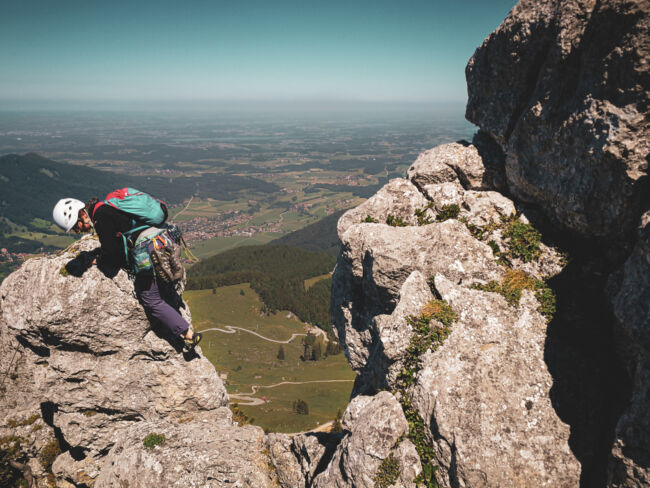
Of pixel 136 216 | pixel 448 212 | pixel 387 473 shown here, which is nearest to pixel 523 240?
pixel 448 212

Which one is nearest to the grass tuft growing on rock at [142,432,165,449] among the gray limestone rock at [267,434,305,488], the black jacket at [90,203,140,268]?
the gray limestone rock at [267,434,305,488]

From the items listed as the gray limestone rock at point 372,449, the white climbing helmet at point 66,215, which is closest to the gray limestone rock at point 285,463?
the gray limestone rock at point 372,449

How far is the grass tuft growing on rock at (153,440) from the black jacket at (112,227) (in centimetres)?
787

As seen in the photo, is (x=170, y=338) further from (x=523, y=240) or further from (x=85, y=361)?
(x=523, y=240)

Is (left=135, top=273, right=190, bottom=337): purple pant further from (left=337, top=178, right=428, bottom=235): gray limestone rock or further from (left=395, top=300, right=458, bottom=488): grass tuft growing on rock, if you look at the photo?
→ (left=395, top=300, right=458, bottom=488): grass tuft growing on rock

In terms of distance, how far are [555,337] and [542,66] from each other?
10.5 meters

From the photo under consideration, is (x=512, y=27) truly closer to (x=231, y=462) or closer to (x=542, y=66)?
(x=542, y=66)

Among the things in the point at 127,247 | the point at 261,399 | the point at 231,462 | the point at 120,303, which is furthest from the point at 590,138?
the point at 261,399

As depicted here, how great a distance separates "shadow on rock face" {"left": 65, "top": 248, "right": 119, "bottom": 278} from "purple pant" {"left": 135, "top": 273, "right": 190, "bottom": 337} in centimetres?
127

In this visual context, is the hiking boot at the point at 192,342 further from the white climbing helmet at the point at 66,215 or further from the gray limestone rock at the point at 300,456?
the white climbing helmet at the point at 66,215

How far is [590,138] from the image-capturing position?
11273 millimetres

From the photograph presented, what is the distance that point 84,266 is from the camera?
15531mm

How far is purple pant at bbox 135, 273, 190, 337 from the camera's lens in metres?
15.3

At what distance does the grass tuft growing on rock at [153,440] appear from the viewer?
14999 millimetres
